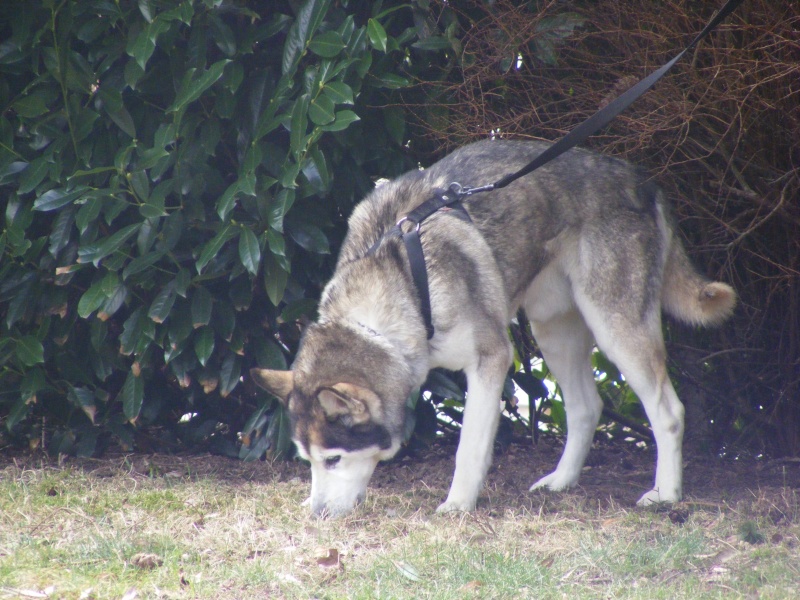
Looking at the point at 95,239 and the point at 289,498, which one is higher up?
the point at 95,239

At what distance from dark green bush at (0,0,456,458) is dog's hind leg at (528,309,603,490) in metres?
1.39

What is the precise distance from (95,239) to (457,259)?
2.02 metres

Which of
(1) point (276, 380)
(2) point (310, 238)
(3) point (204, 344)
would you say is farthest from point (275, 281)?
(1) point (276, 380)

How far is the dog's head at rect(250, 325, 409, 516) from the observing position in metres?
3.68

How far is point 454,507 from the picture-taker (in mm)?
3824

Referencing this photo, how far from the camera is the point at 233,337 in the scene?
4578 mm

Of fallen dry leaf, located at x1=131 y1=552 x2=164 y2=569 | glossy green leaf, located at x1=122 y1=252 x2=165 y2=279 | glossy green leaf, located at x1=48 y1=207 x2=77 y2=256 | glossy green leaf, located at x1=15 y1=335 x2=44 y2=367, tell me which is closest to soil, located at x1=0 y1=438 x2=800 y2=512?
glossy green leaf, located at x1=15 y1=335 x2=44 y2=367

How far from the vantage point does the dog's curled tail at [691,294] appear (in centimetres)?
417

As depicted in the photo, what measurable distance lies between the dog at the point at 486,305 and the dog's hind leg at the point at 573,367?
1 cm

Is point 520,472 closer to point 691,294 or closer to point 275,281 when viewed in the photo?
point 691,294

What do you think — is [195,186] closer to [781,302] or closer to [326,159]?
[326,159]

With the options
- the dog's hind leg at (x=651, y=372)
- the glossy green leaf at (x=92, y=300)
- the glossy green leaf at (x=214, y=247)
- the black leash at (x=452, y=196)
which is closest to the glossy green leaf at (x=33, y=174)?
the glossy green leaf at (x=92, y=300)

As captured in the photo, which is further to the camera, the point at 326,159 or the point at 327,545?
the point at 326,159

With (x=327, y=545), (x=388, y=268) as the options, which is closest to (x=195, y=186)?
(x=388, y=268)
